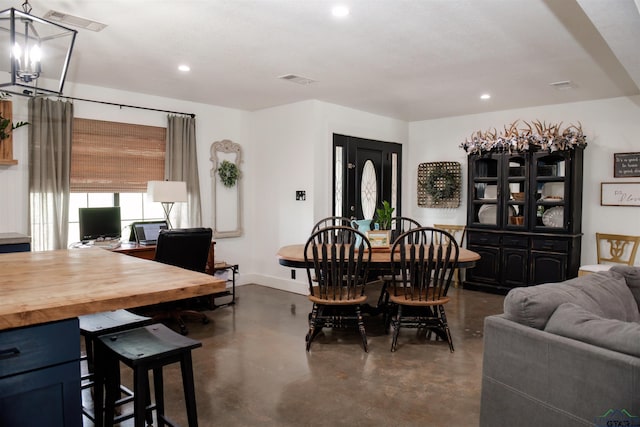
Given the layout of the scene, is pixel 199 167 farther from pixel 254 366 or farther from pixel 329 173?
pixel 254 366

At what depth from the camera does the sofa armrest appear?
1670 mm

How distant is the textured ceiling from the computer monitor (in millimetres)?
1381

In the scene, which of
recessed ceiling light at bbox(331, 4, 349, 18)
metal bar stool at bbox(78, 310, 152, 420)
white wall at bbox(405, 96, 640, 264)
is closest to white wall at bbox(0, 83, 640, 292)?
white wall at bbox(405, 96, 640, 264)

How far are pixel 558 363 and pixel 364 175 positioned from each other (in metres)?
4.77

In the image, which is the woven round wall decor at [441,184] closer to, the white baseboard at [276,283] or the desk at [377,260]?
the white baseboard at [276,283]

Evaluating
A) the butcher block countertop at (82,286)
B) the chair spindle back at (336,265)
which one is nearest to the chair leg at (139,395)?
the butcher block countertop at (82,286)

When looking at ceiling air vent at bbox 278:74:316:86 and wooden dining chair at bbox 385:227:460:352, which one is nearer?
wooden dining chair at bbox 385:227:460:352

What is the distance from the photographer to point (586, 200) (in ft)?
18.6

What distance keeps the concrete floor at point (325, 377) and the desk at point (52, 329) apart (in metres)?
1.23

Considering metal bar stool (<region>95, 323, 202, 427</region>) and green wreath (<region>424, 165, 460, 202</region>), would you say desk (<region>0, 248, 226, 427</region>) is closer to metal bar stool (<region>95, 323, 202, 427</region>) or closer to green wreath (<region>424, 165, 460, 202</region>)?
metal bar stool (<region>95, 323, 202, 427</region>)

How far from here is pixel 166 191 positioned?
197 inches

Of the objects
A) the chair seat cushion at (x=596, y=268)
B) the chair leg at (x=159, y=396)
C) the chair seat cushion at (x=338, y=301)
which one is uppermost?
the chair seat cushion at (x=596, y=268)

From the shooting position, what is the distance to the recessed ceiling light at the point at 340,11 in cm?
288

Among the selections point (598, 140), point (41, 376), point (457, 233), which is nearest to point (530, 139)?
point (598, 140)
